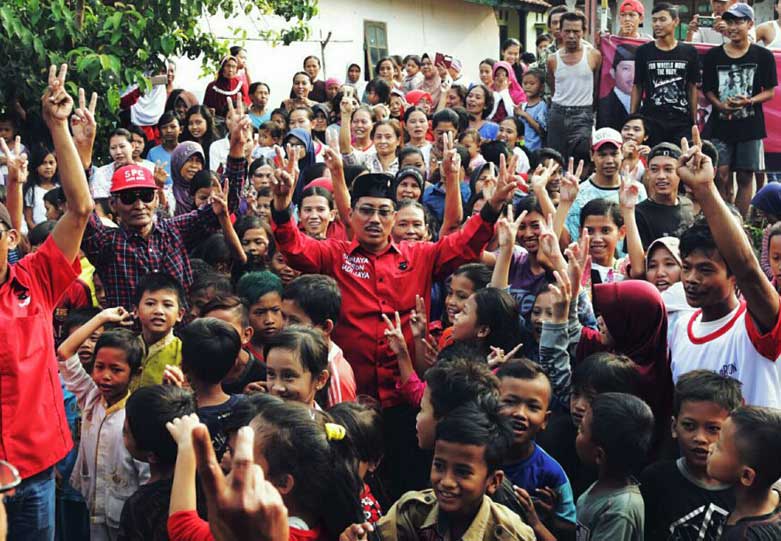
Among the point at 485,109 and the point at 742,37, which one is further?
the point at 485,109

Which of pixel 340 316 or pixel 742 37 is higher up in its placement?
pixel 742 37

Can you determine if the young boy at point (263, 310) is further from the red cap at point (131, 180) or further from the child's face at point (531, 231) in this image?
the child's face at point (531, 231)

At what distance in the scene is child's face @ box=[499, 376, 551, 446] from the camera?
3959mm

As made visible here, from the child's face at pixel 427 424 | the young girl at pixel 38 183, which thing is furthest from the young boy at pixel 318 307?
the young girl at pixel 38 183

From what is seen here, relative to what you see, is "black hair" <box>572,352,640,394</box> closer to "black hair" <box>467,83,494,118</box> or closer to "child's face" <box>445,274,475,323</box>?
"child's face" <box>445,274,475,323</box>

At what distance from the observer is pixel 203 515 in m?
3.46

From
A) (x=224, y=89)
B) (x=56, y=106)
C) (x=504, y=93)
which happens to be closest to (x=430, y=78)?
(x=504, y=93)

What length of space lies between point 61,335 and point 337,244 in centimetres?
→ 146

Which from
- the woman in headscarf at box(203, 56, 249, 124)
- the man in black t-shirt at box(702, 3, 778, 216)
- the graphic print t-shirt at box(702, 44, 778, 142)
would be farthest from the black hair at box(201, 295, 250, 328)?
the woman in headscarf at box(203, 56, 249, 124)

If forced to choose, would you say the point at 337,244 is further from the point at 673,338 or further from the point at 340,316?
the point at 673,338

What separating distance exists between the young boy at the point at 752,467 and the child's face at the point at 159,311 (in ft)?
8.65

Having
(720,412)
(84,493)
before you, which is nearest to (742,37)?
(720,412)

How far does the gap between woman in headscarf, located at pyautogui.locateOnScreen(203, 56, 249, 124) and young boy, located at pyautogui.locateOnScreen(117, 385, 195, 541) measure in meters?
8.25

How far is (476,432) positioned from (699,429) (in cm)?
88
